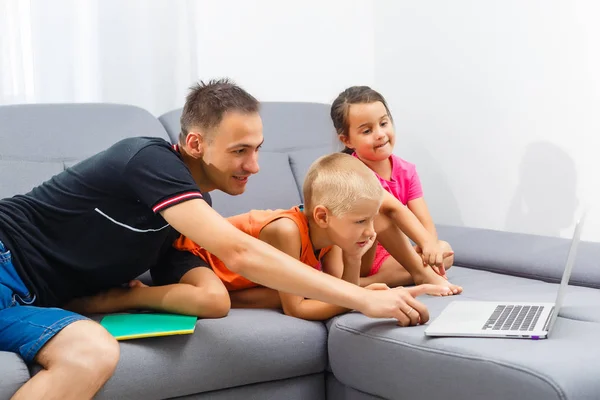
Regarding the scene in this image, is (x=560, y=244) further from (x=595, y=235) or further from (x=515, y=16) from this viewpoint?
(x=515, y=16)

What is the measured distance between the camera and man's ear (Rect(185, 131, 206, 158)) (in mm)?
1712

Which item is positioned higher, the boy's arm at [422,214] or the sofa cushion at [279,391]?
the boy's arm at [422,214]

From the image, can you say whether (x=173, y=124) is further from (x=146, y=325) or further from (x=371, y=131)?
(x=146, y=325)

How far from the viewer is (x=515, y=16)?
8.61 ft

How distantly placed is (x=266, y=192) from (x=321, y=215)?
1.90ft

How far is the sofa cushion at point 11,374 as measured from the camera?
4.41ft

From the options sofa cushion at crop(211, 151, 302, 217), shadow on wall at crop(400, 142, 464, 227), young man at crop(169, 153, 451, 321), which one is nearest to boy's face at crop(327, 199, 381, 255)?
young man at crop(169, 153, 451, 321)

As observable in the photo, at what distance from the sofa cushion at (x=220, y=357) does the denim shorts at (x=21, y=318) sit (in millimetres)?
142

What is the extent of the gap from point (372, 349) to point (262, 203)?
86cm

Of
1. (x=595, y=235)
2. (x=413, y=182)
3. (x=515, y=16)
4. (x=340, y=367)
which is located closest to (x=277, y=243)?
(x=340, y=367)

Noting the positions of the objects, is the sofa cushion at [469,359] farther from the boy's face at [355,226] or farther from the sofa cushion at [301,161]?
the sofa cushion at [301,161]

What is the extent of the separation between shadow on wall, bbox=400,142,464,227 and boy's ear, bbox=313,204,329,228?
1269 millimetres

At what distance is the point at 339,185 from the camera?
1.76 meters

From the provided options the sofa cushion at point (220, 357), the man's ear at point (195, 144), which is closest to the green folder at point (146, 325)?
the sofa cushion at point (220, 357)
